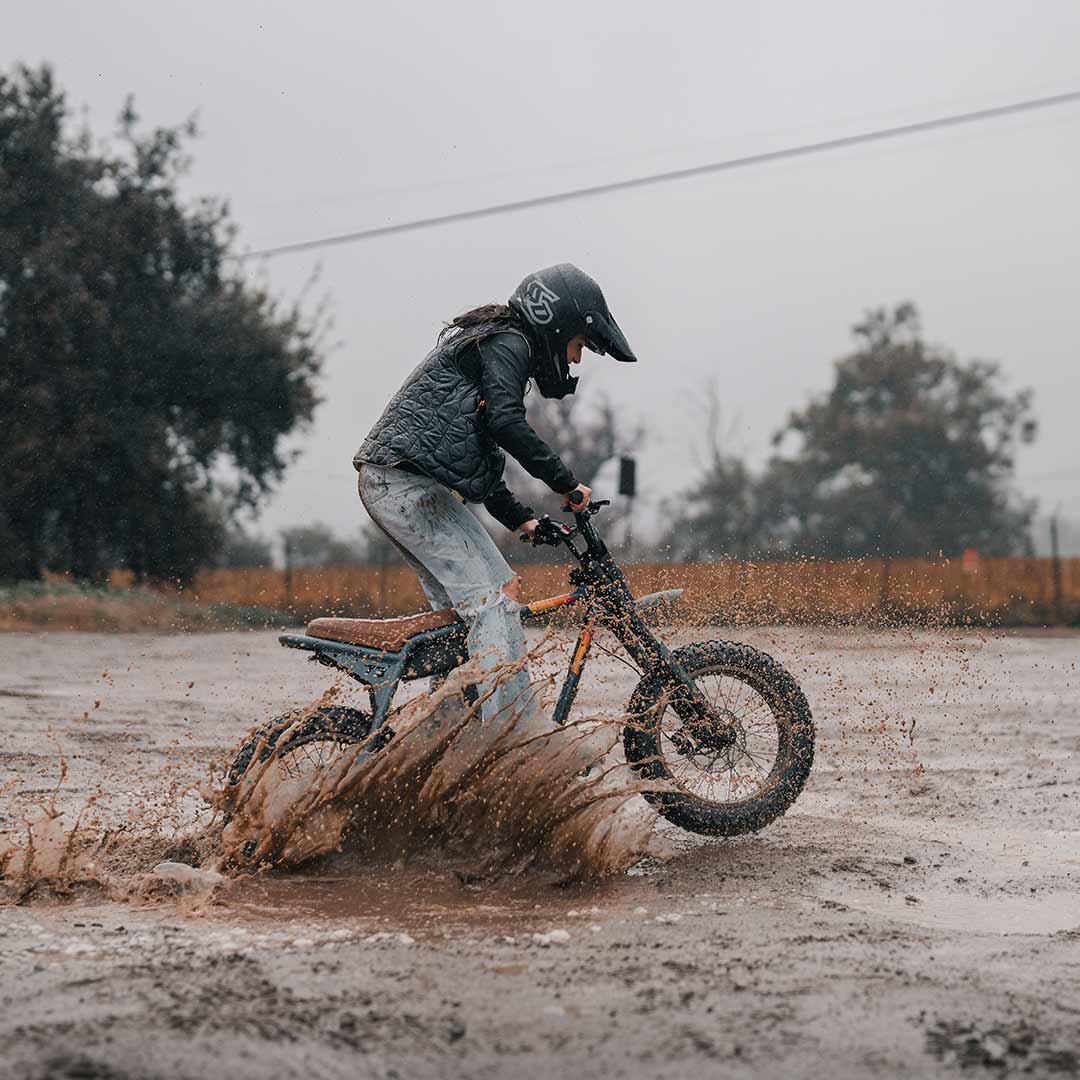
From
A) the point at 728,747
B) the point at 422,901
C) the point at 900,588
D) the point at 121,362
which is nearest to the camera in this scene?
the point at 422,901

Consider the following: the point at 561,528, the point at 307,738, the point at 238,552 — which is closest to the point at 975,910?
the point at 561,528

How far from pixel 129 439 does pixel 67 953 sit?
28.2m

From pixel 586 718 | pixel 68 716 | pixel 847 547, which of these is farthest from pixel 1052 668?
pixel 847 547

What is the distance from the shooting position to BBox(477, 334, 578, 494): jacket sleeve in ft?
17.8

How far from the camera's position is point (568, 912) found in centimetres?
485

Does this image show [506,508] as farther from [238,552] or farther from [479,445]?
[238,552]

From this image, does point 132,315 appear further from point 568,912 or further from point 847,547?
point 568,912

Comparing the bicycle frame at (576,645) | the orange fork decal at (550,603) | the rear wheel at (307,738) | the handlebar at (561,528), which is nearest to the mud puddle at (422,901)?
the rear wheel at (307,738)

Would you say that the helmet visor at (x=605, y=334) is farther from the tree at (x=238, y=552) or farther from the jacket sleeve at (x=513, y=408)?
the tree at (x=238, y=552)

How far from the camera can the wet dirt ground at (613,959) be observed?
328 centimetres

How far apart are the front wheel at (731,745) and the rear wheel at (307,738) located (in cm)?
112

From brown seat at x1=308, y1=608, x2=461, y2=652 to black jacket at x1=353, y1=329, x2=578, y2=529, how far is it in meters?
0.47

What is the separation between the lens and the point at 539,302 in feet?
18.5

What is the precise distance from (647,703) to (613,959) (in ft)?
6.16
